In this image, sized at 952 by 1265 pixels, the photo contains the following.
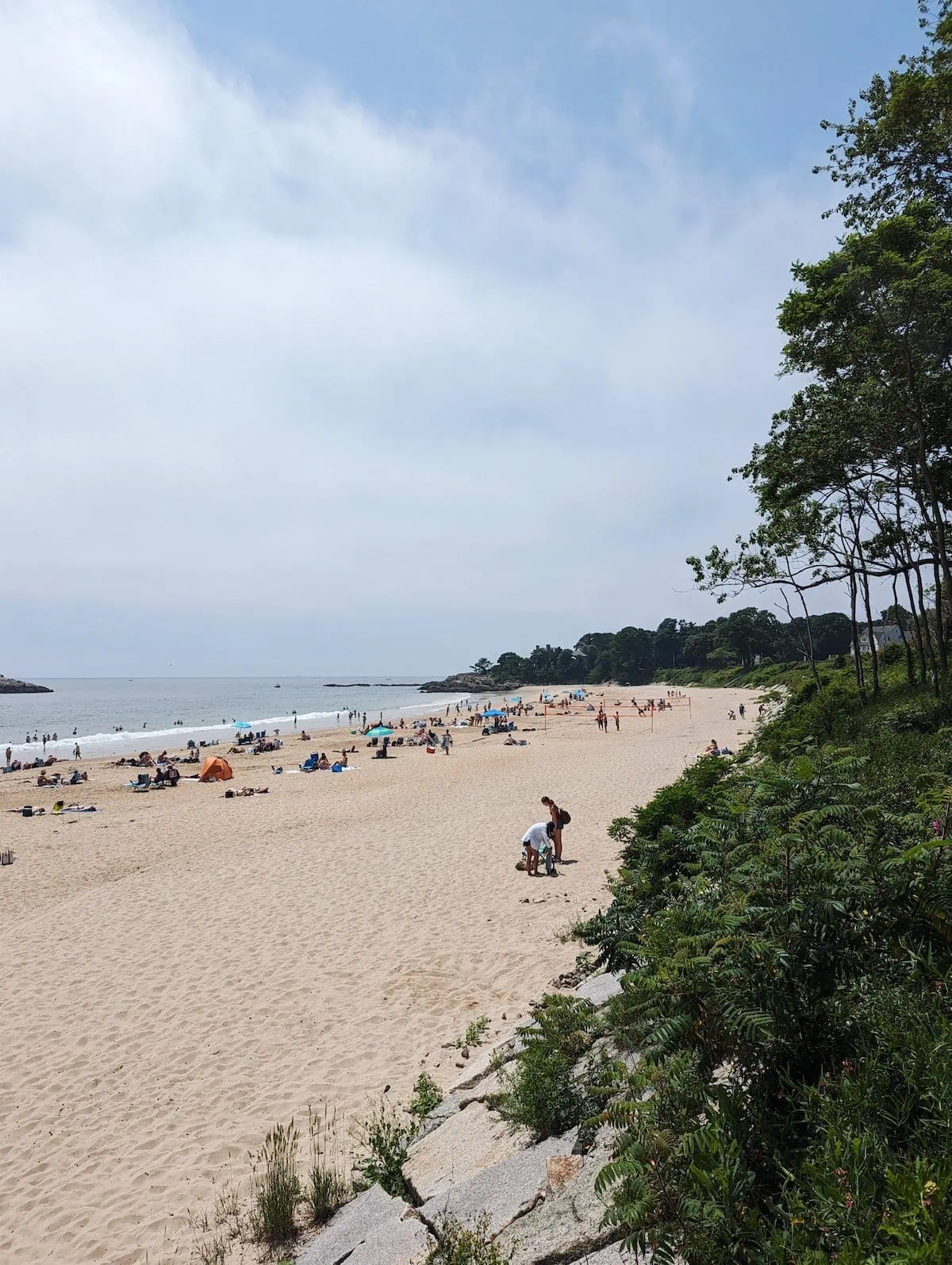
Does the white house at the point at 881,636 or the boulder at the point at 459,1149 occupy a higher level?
the white house at the point at 881,636

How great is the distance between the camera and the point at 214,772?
31.9 meters

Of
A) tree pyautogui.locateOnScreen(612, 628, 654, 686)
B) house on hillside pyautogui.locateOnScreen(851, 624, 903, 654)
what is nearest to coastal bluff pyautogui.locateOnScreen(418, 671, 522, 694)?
tree pyautogui.locateOnScreen(612, 628, 654, 686)

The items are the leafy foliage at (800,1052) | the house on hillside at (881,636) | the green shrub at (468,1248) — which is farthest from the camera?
the house on hillside at (881,636)

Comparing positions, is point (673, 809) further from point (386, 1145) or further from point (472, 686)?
point (472, 686)

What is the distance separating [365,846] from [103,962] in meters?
6.71

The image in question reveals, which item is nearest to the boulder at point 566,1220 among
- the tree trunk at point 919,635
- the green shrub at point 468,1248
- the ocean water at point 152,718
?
the green shrub at point 468,1248

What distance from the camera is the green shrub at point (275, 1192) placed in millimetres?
4492

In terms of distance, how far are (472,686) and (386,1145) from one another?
5951 inches

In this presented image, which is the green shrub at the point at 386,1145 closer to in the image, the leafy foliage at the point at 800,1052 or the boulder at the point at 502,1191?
the boulder at the point at 502,1191

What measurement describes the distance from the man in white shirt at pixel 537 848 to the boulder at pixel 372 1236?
787cm

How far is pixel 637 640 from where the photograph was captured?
136125 millimetres

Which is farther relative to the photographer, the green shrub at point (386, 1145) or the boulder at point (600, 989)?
the boulder at point (600, 989)

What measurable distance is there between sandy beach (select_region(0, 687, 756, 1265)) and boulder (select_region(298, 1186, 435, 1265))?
47.0 inches

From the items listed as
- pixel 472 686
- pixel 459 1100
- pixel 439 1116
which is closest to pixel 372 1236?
pixel 439 1116
